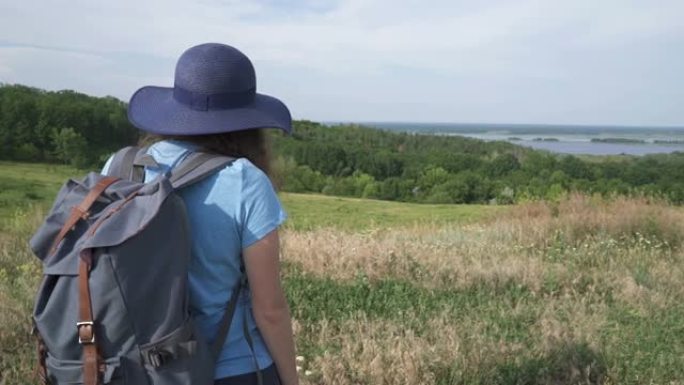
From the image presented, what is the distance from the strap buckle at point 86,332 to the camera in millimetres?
1605

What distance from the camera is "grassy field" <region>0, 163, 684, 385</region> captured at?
13.4ft

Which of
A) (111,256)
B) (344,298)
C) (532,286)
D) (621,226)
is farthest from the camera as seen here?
(621,226)

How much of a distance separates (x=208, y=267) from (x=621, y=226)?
10.3 m

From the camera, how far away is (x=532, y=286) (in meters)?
6.37

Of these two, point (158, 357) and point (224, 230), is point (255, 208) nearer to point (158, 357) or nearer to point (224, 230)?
point (224, 230)

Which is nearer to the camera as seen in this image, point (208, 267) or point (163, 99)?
point (208, 267)

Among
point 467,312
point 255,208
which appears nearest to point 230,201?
point 255,208

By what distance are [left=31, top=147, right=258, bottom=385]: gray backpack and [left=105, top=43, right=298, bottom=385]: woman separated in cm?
14

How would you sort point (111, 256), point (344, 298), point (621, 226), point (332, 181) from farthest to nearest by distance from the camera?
point (332, 181), point (621, 226), point (344, 298), point (111, 256)

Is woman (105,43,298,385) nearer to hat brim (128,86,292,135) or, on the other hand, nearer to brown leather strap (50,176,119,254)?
hat brim (128,86,292,135)

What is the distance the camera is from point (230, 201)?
1.82 metres

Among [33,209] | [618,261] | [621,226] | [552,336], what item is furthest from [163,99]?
[33,209]

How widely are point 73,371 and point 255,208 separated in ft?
2.00

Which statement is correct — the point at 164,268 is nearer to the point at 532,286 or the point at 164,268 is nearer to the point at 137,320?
the point at 137,320
